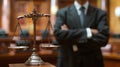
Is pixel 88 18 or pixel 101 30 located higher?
pixel 88 18

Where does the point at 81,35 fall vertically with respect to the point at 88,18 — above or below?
below

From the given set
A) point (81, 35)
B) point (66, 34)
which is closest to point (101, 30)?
point (81, 35)

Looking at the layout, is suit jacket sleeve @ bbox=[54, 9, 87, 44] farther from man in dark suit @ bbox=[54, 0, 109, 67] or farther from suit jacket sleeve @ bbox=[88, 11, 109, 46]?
suit jacket sleeve @ bbox=[88, 11, 109, 46]

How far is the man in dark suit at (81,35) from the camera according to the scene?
236 centimetres

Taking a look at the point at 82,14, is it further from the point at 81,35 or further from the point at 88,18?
the point at 81,35

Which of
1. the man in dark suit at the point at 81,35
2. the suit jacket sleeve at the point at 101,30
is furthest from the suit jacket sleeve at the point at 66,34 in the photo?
the suit jacket sleeve at the point at 101,30

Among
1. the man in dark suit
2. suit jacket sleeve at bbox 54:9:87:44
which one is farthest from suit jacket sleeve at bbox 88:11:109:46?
suit jacket sleeve at bbox 54:9:87:44

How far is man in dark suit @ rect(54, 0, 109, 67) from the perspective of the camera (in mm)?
2359

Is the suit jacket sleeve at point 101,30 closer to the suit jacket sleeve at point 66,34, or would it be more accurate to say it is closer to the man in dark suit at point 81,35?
the man in dark suit at point 81,35

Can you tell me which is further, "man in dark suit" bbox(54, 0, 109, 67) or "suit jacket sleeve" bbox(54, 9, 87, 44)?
"suit jacket sleeve" bbox(54, 9, 87, 44)

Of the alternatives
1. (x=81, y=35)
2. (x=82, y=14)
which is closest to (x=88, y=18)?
(x=82, y=14)

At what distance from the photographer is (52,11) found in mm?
9141

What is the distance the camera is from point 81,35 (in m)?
2.56

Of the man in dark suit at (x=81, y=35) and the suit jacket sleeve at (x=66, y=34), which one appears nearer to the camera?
the man in dark suit at (x=81, y=35)
